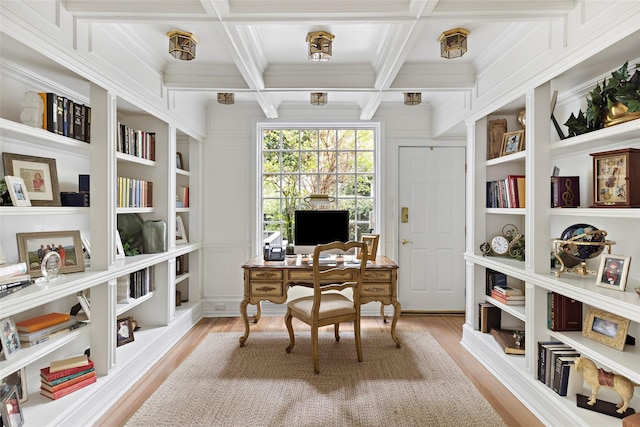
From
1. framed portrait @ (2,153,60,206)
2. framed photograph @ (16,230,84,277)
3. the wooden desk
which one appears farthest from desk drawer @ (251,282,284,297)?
framed portrait @ (2,153,60,206)

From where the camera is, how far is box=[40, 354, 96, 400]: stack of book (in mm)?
2023

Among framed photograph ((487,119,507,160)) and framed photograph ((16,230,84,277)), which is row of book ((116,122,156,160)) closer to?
framed photograph ((16,230,84,277))

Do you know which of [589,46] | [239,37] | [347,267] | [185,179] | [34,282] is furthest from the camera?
[185,179]

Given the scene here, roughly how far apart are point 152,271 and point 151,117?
1.43 meters

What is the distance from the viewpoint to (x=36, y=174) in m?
2.05

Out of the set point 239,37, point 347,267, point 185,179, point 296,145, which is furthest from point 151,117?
point 347,267

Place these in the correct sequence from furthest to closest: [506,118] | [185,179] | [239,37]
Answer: [185,179], [506,118], [239,37]

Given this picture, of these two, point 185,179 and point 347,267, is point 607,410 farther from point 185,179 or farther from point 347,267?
point 185,179

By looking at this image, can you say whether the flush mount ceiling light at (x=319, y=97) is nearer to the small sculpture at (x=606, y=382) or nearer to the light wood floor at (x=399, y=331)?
the light wood floor at (x=399, y=331)

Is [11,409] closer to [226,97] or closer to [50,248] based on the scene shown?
[50,248]

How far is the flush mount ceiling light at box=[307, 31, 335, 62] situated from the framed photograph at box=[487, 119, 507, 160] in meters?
1.64

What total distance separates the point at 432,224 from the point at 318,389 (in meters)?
2.52

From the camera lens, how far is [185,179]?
4.17 metres

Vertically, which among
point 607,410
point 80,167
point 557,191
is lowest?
point 607,410
